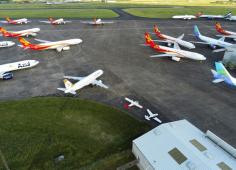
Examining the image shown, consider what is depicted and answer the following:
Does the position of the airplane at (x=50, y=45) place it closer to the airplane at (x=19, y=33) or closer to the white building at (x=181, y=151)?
the airplane at (x=19, y=33)

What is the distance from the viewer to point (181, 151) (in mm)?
31031

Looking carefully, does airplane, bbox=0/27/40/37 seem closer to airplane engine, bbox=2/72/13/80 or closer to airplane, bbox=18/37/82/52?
airplane, bbox=18/37/82/52

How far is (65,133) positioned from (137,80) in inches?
1115

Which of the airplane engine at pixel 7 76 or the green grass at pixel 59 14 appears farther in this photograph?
the green grass at pixel 59 14

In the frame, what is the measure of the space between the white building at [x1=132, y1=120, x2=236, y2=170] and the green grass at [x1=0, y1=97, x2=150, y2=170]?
6103 millimetres

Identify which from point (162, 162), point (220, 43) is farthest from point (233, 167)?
point (220, 43)

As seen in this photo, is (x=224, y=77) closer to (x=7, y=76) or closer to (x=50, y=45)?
(x=7, y=76)

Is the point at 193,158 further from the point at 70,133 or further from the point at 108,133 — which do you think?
the point at 70,133

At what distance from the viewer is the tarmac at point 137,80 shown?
163ft

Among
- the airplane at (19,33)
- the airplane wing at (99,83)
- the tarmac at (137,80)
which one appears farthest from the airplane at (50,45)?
the airplane wing at (99,83)

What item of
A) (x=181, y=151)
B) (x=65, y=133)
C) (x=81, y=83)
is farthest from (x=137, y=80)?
(x=181, y=151)

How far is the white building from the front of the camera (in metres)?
29.2

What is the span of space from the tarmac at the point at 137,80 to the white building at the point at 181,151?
34.4 feet

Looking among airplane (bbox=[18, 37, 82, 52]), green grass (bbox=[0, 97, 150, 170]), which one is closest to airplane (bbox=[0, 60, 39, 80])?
airplane (bbox=[18, 37, 82, 52])
